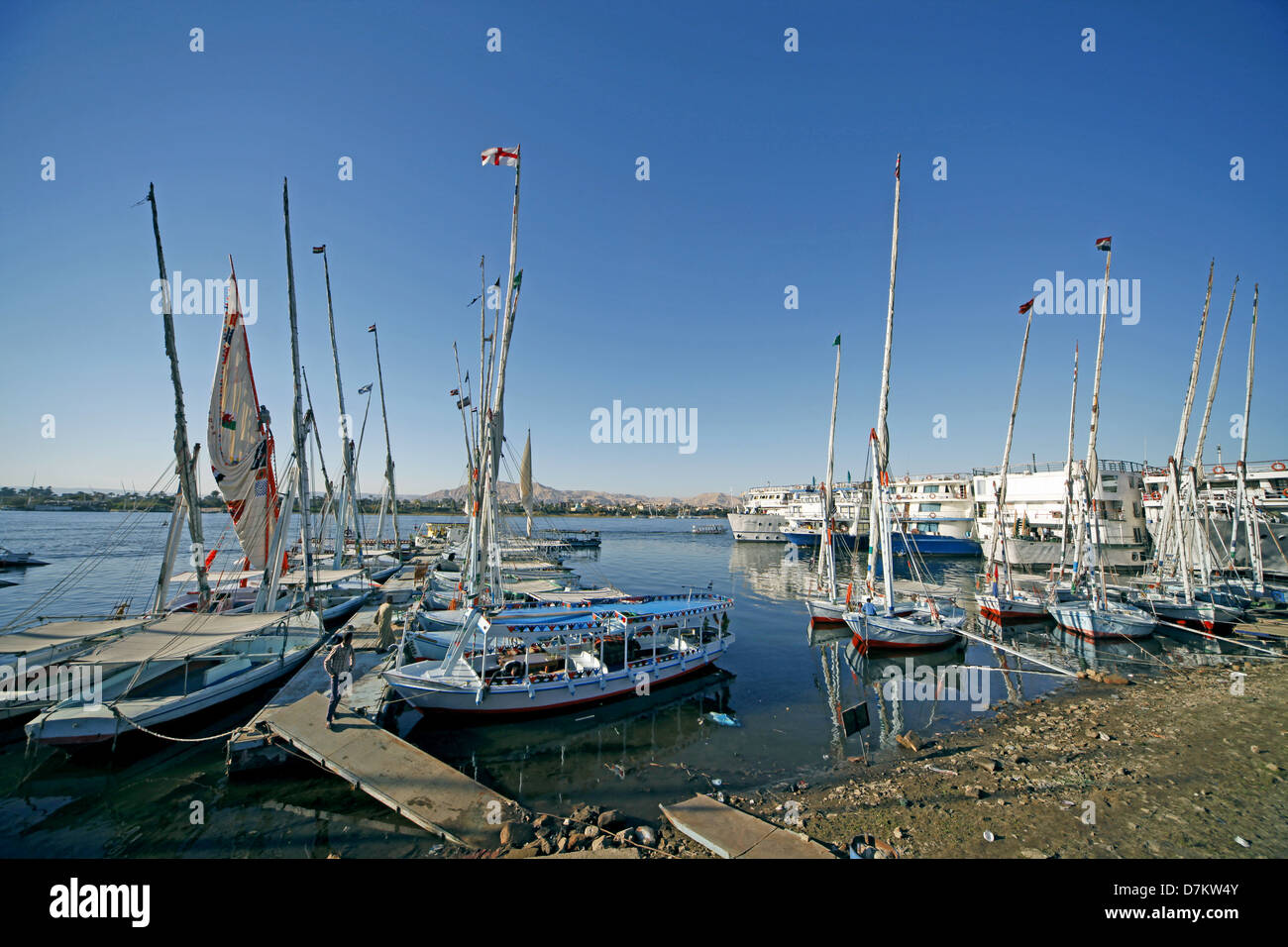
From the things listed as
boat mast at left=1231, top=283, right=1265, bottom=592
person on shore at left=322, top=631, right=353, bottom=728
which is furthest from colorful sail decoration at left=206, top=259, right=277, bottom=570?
boat mast at left=1231, top=283, right=1265, bottom=592

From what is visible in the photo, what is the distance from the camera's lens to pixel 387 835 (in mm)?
10570

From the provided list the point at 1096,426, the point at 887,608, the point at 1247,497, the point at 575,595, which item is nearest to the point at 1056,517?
the point at 1247,497

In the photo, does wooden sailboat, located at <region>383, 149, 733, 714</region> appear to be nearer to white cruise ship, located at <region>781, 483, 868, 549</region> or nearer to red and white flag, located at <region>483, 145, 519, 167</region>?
red and white flag, located at <region>483, 145, 519, 167</region>

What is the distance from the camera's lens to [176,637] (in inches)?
638

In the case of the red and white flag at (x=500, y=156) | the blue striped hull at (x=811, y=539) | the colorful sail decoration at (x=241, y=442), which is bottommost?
the blue striped hull at (x=811, y=539)

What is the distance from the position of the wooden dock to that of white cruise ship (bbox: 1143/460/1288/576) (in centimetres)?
5903

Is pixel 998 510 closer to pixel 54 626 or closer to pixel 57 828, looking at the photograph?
pixel 57 828

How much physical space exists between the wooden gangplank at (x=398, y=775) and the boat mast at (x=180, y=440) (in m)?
10.4

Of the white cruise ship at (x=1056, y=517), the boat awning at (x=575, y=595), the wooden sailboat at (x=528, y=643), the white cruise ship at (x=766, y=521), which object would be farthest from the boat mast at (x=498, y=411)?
the white cruise ship at (x=766, y=521)

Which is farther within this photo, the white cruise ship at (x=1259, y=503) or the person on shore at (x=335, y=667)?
Answer: the white cruise ship at (x=1259, y=503)

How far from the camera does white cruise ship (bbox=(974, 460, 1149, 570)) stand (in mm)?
60656

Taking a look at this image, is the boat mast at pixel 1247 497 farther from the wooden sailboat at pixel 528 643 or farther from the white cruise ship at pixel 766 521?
the white cruise ship at pixel 766 521

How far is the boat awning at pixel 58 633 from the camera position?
50.7ft
